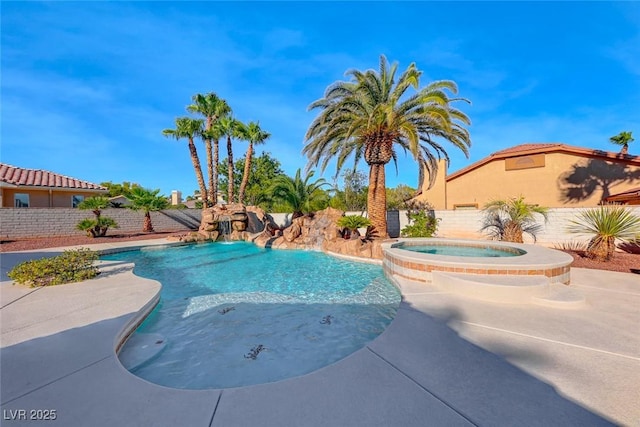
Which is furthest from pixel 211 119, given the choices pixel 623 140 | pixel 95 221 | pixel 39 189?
pixel 623 140

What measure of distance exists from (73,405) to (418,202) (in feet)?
68.9

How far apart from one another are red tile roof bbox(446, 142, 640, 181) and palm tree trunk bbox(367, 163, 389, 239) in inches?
417

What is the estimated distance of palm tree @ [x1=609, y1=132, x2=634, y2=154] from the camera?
1625 centimetres

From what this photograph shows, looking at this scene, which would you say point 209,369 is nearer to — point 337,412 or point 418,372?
point 337,412

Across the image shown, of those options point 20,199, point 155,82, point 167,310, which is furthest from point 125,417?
point 20,199

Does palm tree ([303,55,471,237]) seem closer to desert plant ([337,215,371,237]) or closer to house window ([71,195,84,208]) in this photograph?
desert plant ([337,215,371,237])

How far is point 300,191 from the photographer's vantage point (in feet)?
60.8

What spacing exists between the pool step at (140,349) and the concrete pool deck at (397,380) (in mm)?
292

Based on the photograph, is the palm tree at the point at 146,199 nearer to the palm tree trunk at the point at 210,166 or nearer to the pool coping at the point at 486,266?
the palm tree trunk at the point at 210,166

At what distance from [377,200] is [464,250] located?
4.29 metres

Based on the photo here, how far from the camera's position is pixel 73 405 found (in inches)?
80.8

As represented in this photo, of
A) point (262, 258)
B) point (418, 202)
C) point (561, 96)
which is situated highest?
point (561, 96)

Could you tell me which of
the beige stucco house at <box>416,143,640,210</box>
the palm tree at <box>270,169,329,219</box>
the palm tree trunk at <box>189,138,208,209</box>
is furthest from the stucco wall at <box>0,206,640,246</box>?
the palm tree at <box>270,169,329,219</box>

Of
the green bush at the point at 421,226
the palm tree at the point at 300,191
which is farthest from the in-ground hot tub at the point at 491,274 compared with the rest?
the palm tree at the point at 300,191
